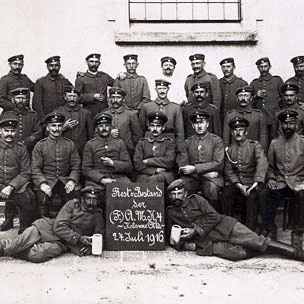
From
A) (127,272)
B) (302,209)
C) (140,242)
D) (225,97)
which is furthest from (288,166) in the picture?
(127,272)

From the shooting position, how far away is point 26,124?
7.96 meters

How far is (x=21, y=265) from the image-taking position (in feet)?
20.0

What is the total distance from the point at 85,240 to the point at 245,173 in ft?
7.85

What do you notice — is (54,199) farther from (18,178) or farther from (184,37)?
(184,37)

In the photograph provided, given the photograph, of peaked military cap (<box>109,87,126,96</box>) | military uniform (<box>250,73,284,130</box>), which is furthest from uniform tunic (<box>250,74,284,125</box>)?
peaked military cap (<box>109,87,126,96</box>)

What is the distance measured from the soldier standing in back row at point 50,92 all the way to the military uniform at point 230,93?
2.56 m

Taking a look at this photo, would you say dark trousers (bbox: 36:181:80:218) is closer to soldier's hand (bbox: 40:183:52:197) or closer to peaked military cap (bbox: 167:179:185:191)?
soldier's hand (bbox: 40:183:52:197)

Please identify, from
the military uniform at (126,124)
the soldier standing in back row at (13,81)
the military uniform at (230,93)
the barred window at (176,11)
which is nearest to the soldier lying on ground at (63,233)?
the military uniform at (126,124)

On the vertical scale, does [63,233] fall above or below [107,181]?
below

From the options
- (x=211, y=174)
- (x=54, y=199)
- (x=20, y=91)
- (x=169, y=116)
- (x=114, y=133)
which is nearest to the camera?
(x=211, y=174)

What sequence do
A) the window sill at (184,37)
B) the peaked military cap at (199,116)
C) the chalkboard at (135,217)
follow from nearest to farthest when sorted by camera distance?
1. the chalkboard at (135,217)
2. the peaked military cap at (199,116)
3. the window sill at (184,37)

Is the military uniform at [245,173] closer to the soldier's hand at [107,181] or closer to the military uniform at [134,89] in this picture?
the soldier's hand at [107,181]

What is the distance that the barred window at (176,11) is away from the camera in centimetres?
1016

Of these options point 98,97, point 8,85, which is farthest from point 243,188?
point 8,85
